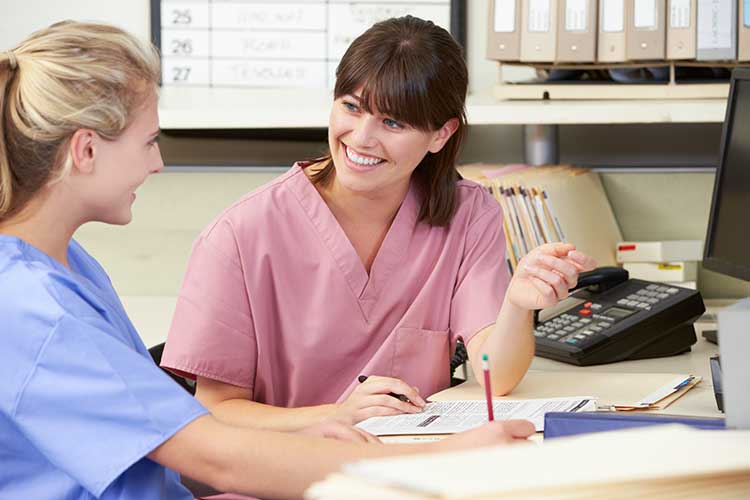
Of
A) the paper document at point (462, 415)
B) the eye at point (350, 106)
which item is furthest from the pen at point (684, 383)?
the eye at point (350, 106)

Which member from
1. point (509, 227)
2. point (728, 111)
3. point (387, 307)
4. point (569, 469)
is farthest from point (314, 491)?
point (509, 227)

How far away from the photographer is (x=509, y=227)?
2.23 meters

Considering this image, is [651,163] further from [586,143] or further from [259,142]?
[259,142]

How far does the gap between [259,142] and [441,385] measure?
1039 mm

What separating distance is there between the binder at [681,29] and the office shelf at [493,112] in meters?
0.10

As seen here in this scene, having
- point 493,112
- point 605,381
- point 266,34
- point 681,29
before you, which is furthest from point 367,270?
point 266,34

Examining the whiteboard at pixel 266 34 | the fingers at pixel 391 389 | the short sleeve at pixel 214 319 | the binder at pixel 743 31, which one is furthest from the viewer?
the whiteboard at pixel 266 34

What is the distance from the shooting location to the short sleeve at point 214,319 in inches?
63.3

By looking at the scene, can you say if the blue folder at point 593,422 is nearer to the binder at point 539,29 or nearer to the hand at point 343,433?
the hand at point 343,433

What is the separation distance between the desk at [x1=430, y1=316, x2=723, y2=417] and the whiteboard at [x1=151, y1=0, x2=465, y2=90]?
3.24 feet

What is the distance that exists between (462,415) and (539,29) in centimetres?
100

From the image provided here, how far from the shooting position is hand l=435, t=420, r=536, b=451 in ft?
3.46

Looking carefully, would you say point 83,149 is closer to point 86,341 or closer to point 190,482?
point 86,341

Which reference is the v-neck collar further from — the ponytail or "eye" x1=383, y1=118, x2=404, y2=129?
the ponytail
